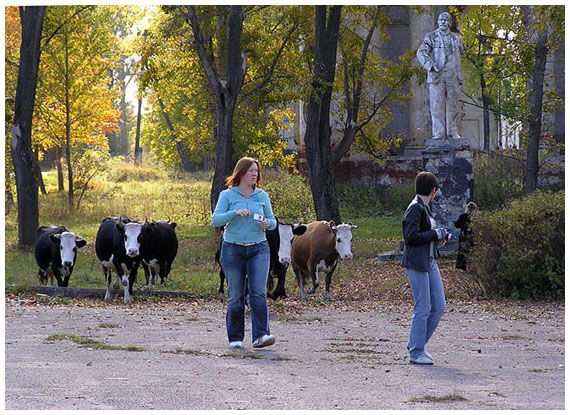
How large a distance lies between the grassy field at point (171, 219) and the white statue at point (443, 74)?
3419mm

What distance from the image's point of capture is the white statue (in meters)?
25.1

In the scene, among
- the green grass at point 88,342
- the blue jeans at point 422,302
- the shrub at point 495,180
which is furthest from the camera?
the shrub at point 495,180

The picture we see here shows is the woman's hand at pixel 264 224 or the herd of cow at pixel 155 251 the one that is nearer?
the woman's hand at pixel 264 224

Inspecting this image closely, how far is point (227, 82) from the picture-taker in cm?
2588

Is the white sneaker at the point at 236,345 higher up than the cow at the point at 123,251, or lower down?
lower down

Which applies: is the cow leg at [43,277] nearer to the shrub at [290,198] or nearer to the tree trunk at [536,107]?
the tree trunk at [536,107]

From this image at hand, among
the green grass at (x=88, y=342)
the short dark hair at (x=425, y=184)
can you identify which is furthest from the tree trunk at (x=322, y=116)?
the short dark hair at (x=425, y=184)

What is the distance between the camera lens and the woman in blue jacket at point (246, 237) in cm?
1162

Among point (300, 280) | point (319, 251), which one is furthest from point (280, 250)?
point (300, 280)

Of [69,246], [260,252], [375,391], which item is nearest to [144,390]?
[375,391]

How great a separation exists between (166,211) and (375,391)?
3045 cm

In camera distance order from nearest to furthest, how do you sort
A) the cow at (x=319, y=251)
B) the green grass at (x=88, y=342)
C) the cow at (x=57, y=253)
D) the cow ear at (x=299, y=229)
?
1. the green grass at (x=88, y=342)
2. the cow ear at (x=299, y=229)
3. the cow at (x=319, y=251)
4. the cow at (x=57, y=253)

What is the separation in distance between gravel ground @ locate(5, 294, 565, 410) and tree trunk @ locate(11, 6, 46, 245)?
466 inches

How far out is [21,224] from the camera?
28.7 meters
